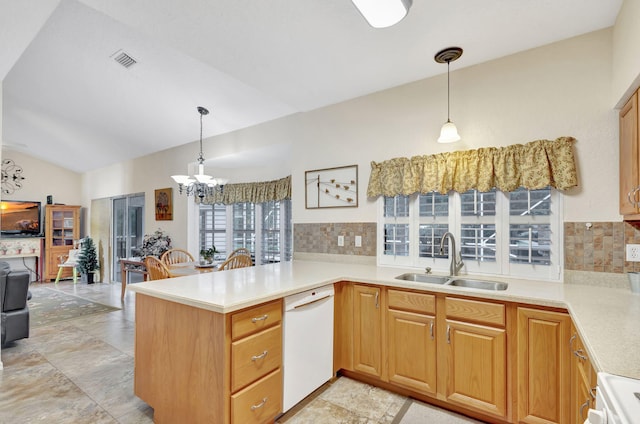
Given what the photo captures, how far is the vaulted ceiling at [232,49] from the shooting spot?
2025mm

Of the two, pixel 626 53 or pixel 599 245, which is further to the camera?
pixel 599 245

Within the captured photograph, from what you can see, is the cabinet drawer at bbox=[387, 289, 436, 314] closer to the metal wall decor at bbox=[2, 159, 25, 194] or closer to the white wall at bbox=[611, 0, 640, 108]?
the white wall at bbox=[611, 0, 640, 108]

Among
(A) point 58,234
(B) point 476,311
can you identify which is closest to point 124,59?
(B) point 476,311

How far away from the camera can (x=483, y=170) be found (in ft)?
7.97

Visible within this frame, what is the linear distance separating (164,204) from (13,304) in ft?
8.47

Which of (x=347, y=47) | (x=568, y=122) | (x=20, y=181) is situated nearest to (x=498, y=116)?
(x=568, y=122)

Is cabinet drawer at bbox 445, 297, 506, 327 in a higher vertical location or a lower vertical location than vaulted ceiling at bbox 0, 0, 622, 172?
lower

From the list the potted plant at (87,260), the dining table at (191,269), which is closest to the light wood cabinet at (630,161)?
the dining table at (191,269)

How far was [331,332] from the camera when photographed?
2.40 metres

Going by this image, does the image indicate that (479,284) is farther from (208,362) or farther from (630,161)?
(208,362)

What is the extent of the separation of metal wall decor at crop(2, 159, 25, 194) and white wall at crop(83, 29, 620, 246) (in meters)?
6.50

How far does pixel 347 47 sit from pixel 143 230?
532 centimetres

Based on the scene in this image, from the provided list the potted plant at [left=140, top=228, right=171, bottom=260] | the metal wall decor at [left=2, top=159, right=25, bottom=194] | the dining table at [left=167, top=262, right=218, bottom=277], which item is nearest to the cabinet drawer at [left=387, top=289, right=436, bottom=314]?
the dining table at [left=167, top=262, right=218, bottom=277]

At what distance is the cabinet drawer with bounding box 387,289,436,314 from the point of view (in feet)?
6.98
